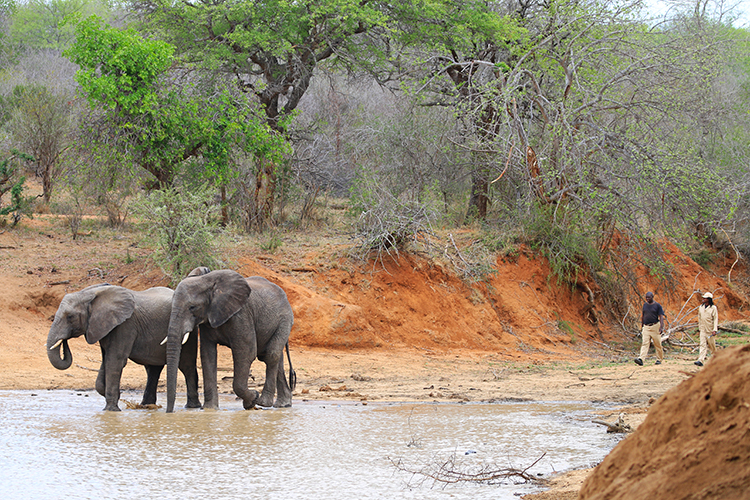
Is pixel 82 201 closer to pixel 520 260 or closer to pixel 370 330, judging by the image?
pixel 370 330

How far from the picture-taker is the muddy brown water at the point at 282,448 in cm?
595

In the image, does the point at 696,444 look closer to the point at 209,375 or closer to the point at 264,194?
the point at 209,375

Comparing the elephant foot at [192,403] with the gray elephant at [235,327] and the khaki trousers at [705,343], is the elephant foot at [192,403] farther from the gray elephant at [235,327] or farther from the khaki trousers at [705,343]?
the khaki trousers at [705,343]

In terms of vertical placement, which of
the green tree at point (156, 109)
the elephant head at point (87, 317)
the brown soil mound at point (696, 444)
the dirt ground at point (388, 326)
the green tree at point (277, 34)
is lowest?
the dirt ground at point (388, 326)

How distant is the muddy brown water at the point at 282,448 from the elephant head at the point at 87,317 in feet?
2.68

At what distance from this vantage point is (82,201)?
22719 millimetres

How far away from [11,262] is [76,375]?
526 cm

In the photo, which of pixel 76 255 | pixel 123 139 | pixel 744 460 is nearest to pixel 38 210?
pixel 76 255

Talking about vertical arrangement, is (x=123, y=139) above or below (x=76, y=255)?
Answer: above

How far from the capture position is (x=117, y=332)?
1005cm

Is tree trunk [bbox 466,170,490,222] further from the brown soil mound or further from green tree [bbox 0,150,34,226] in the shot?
the brown soil mound

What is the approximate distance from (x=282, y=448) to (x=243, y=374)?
2.70 metres

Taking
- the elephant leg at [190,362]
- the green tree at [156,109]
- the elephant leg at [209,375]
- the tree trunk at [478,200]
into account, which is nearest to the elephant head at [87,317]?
the elephant leg at [190,362]

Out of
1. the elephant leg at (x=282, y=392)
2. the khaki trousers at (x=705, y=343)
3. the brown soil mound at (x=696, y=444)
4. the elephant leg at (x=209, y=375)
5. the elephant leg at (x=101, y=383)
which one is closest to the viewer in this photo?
the brown soil mound at (x=696, y=444)
